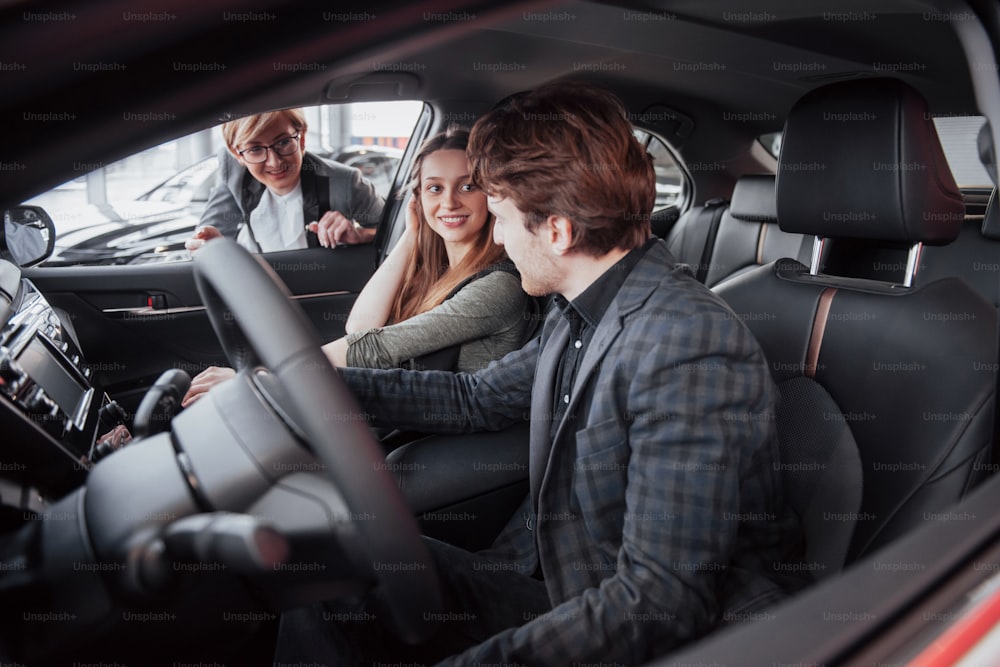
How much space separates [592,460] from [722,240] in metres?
2.32

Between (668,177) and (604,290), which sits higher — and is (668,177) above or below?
below

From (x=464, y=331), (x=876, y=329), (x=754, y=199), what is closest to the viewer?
(x=876, y=329)

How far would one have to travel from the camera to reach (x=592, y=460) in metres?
1.19

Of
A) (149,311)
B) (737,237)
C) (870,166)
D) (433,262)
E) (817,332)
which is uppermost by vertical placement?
(870,166)

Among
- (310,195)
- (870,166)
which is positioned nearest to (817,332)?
(870,166)

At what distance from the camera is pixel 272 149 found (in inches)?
102

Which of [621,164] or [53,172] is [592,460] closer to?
[621,164]

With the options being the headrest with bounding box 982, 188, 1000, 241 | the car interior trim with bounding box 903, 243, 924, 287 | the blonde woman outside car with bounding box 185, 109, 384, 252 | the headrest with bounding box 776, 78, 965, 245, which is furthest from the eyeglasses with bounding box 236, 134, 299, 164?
the headrest with bounding box 982, 188, 1000, 241

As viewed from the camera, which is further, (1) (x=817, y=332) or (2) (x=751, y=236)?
(2) (x=751, y=236)

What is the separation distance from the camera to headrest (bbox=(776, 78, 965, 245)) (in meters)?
1.42

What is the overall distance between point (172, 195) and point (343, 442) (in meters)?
2.25

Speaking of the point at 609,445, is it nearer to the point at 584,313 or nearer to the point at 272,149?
the point at 584,313

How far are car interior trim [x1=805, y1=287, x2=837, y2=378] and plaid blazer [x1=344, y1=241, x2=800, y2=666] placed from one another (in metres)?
0.29

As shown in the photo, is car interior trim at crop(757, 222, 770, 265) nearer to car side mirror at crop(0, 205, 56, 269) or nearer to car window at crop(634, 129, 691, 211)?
car window at crop(634, 129, 691, 211)
